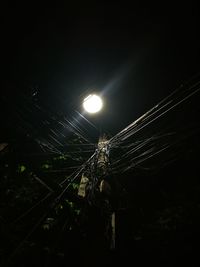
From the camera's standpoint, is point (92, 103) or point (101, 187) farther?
point (92, 103)

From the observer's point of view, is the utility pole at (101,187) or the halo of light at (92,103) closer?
the utility pole at (101,187)

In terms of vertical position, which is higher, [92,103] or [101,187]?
[92,103]

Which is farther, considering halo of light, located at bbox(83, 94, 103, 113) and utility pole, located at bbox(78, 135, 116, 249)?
halo of light, located at bbox(83, 94, 103, 113)

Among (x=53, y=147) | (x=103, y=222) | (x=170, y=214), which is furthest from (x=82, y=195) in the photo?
(x=170, y=214)

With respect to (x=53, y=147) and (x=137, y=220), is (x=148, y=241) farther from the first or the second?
(x=53, y=147)

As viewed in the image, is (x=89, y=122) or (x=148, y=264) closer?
(x=148, y=264)

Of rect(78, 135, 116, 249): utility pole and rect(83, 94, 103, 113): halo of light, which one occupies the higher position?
rect(83, 94, 103, 113): halo of light

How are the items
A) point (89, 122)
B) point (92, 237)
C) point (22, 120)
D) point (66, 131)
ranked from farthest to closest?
point (89, 122)
point (66, 131)
point (22, 120)
point (92, 237)

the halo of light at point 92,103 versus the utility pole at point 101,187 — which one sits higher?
the halo of light at point 92,103
